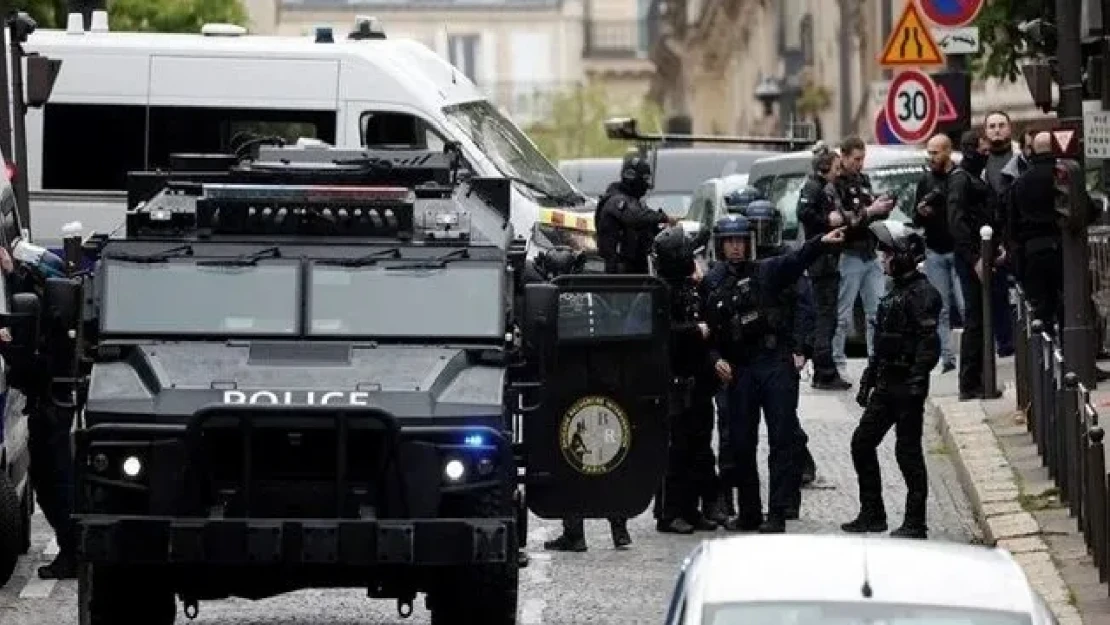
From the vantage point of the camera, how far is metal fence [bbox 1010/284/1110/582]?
16.2 meters

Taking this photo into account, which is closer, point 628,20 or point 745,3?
point 745,3

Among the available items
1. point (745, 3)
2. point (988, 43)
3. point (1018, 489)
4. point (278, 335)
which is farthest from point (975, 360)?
point (745, 3)


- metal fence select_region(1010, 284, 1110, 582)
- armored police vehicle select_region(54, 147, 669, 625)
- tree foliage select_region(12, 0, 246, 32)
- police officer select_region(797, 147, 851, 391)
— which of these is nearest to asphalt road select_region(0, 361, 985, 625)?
metal fence select_region(1010, 284, 1110, 582)

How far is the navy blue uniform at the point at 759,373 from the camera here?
771 inches

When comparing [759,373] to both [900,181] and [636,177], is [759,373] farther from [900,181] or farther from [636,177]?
[900,181]

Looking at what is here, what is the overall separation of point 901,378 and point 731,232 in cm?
118

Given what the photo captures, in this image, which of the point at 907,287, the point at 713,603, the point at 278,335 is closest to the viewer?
the point at 713,603

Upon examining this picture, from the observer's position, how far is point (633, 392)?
1608 cm

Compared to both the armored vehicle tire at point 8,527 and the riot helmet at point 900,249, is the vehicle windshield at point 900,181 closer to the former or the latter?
the riot helmet at point 900,249

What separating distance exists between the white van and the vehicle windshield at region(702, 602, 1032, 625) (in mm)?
16964

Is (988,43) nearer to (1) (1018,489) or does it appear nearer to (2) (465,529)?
(1) (1018,489)

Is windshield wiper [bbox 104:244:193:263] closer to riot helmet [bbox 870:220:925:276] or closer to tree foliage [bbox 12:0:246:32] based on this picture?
riot helmet [bbox 870:220:925:276]

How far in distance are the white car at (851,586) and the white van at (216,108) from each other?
16382 millimetres

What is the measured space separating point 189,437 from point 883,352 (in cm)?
557
